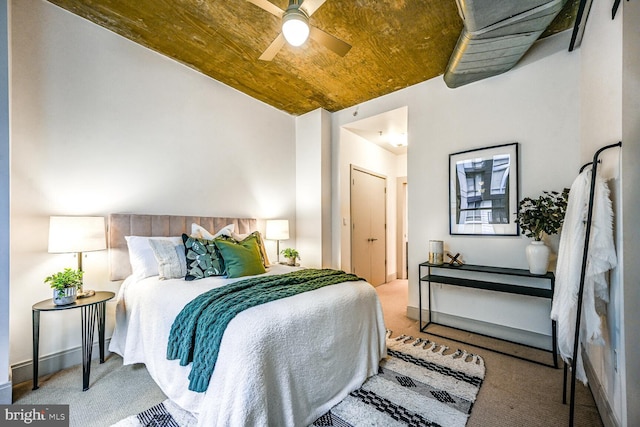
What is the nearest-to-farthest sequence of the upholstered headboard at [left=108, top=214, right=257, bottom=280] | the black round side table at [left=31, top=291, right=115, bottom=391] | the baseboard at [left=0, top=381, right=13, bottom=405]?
1. the baseboard at [left=0, top=381, right=13, bottom=405]
2. the black round side table at [left=31, top=291, right=115, bottom=391]
3. the upholstered headboard at [left=108, top=214, right=257, bottom=280]

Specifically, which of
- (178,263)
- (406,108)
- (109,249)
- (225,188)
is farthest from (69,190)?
(406,108)

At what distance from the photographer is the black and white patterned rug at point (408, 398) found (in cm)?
158

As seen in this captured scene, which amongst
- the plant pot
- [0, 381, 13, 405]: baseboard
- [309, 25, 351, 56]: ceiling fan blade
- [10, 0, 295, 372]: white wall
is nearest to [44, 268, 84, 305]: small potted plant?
the plant pot

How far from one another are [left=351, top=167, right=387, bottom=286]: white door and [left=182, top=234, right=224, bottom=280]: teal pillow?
2.44 metres

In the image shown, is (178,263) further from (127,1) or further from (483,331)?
(483,331)

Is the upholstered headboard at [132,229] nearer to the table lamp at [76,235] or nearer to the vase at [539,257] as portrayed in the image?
the table lamp at [76,235]

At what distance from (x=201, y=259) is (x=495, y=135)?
313 centimetres

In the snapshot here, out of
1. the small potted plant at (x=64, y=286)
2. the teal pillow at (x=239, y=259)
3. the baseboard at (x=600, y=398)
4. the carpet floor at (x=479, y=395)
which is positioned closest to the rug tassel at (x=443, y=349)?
the carpet floor at (x=479, y=395)

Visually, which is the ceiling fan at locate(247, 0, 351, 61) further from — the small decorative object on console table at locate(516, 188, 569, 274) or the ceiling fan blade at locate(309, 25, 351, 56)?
the small decorative object on console table at locate(516, 188, 569, 274)

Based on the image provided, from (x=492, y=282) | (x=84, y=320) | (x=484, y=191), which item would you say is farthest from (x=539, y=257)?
(x=84, y=320)

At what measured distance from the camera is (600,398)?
1660 mm

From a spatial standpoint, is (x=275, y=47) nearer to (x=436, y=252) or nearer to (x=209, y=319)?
(x=209, y=319)

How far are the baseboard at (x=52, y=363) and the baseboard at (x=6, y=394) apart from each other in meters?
0.29

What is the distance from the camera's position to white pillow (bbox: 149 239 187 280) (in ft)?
7.52
